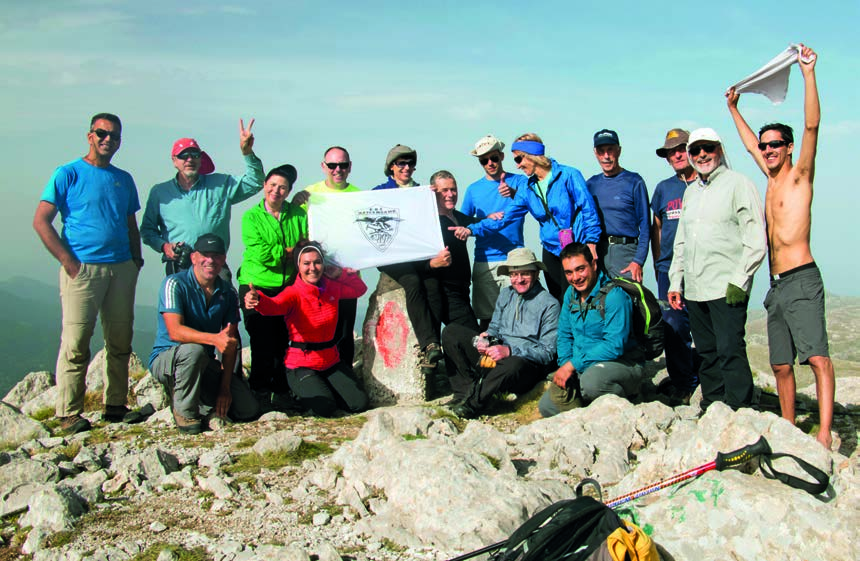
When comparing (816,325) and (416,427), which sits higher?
(816,325)

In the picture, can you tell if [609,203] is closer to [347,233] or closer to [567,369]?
[567,369]

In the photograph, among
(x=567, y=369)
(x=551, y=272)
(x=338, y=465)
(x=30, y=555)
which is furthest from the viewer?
(x=551, y=272)

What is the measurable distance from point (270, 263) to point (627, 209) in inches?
177

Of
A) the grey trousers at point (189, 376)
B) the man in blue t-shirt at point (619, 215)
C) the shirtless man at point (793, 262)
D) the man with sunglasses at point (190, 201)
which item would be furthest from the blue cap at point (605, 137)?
the grey trousers at point (189, 376)

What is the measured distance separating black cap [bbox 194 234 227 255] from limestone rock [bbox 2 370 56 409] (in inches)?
240

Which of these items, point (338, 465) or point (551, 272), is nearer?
point (338, 465)

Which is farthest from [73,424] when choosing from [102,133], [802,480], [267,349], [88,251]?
[802,480]

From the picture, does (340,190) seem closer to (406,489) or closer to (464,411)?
(464,411)

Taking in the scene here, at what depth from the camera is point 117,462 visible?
6.52 meters

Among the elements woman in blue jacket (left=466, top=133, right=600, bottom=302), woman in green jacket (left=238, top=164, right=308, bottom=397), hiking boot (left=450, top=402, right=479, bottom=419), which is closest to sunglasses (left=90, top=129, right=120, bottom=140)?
woman in green jacket (left=238, top=164, right=308, bottom=397)

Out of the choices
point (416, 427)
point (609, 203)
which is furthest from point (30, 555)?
point (609, 203)

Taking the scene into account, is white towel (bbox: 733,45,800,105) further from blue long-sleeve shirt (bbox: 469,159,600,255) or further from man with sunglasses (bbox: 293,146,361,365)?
man with sunglasses (bbox: 293,146,361,365)

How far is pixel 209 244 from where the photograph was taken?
8.22 meters

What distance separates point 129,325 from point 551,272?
17.6 ft
